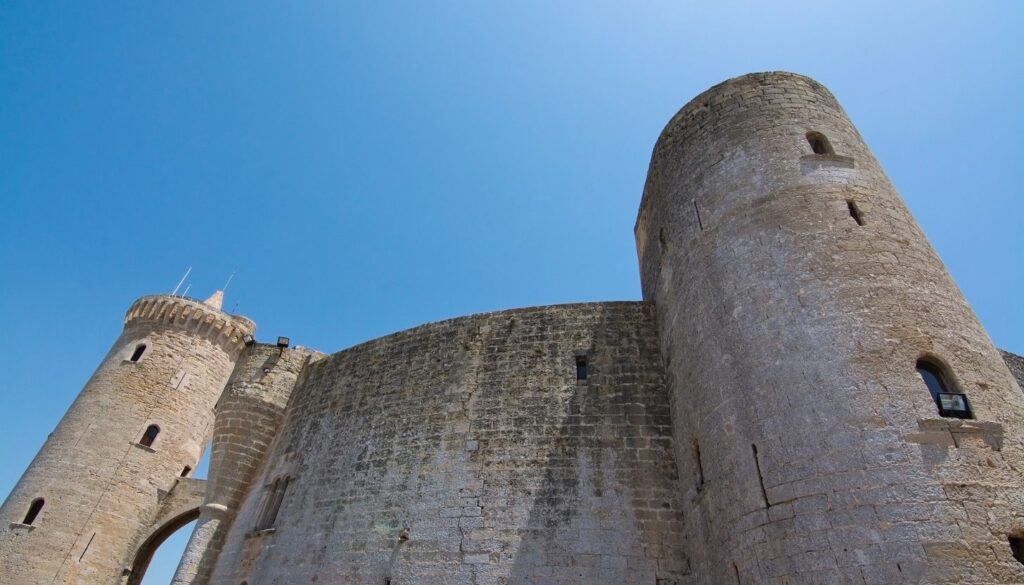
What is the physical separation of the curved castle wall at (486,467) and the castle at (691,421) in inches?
1.6

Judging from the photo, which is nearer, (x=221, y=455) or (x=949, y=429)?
(x=949, y=429)

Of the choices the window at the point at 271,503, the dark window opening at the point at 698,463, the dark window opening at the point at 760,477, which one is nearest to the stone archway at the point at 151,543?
the window at the point at 271,503

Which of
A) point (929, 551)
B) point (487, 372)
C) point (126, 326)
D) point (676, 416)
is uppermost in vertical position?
point (126, 326)

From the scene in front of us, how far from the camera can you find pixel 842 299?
6.49 metres

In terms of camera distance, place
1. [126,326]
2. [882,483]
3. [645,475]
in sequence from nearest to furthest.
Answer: [882,483]
[645,475]
[126,326]

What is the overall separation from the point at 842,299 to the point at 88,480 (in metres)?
20.9

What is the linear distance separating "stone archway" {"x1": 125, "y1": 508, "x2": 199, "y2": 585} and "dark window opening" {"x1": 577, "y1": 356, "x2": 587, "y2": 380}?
15377 mm

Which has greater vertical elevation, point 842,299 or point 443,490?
point 842,299

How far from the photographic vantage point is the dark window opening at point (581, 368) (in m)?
10.1

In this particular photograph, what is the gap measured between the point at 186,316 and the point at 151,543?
7.87m

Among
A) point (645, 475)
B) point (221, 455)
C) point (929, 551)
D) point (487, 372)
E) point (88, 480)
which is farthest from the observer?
point (88, 480)

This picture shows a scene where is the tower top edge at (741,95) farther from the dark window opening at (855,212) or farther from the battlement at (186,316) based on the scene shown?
the battlement at (186,316)

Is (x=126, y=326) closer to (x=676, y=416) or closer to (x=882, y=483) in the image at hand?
(x=676, y=416)

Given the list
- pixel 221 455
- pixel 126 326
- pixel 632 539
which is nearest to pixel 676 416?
pixel 632 539
